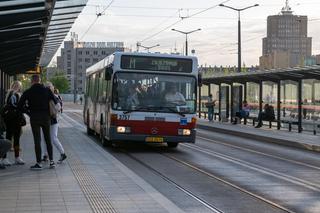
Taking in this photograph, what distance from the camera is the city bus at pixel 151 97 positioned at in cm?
1747

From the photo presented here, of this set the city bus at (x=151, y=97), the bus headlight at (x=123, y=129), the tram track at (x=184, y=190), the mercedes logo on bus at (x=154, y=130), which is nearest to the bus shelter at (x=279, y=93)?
the city bus at (x=151, y=97)

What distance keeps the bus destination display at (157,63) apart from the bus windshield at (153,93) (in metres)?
0.20

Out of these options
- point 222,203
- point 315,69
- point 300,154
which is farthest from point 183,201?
point 315,69

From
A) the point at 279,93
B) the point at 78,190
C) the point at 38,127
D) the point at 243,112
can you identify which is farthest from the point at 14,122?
the point at 243,112

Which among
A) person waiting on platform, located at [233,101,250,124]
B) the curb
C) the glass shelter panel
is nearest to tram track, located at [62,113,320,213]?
the curb

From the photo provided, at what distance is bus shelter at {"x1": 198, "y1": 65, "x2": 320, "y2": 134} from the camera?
26.8 m

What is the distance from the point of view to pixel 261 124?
3250 cm

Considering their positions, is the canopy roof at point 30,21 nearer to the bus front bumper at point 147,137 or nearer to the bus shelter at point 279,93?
the bus front bumper at point 147,137

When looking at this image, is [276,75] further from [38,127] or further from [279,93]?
[38,127]

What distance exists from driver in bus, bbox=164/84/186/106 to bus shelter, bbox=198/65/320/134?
279 inches

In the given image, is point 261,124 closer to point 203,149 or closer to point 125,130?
point 203,149

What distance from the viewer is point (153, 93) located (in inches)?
691

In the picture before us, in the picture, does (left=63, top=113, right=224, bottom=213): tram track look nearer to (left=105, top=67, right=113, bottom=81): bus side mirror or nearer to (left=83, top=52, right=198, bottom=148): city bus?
(left=83, top=52, right=198, bottom=148): city bus

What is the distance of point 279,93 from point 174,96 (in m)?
12.5
